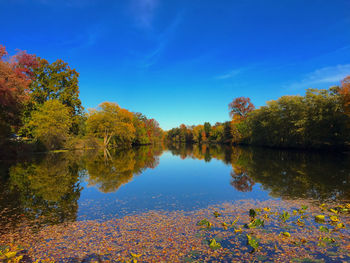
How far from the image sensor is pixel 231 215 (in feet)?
30.5

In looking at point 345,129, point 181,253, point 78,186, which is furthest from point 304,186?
point 345,129

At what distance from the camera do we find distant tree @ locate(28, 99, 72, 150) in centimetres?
3662

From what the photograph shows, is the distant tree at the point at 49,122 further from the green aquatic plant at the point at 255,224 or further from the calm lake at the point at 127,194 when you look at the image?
the green aquatic plant at the point at 255,224

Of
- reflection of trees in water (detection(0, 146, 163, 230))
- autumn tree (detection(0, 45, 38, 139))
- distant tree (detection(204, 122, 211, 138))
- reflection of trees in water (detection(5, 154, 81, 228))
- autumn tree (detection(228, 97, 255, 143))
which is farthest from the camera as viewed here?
distant tree (detection(204, 122, 211, 138))

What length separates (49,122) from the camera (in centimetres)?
3669

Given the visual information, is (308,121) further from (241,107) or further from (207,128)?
(207,128)

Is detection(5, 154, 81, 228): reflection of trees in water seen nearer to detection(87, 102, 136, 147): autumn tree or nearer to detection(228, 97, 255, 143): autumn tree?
detection(87, 102, 136, 147): autumn tree

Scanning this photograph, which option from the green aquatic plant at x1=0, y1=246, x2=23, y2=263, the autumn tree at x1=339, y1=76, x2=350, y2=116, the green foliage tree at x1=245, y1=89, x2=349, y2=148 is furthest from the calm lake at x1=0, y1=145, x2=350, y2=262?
the green foliage tree at x1=245, y1=89, x2=349, y2=148

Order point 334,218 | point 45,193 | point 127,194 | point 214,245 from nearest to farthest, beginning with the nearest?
point 214,245 < point 334,218 < point 45,193 < point 127,194

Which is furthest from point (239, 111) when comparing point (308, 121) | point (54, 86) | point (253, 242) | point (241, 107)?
point (253, 242)

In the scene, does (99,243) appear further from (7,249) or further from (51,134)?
(51,134)

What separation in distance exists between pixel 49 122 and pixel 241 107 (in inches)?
2693

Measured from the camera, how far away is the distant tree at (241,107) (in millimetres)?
81375

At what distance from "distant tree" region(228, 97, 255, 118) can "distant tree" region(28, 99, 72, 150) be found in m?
63.6
